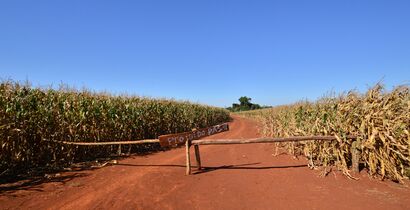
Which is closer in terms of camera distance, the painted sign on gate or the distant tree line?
the painted sign on gate

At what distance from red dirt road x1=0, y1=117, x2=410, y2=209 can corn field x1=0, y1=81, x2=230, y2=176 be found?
1232 millimetres

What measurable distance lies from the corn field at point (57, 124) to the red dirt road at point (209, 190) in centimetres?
123

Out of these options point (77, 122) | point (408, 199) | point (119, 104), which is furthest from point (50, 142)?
point (408, 199)

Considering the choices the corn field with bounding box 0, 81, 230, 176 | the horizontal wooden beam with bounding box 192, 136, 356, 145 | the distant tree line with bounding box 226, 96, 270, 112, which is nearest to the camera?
the corn field with bounding box 0, 81, 230, 176

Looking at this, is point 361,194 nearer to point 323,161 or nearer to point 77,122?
point 323,161

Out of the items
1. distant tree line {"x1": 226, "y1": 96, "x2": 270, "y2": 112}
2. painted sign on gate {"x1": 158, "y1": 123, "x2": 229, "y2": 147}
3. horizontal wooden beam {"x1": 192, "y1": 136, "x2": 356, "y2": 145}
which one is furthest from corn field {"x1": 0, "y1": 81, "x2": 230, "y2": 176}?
distant tree line {"x1": 226, "y1": 96, "x2": 270, "y2": 112}

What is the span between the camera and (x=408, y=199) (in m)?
5.77

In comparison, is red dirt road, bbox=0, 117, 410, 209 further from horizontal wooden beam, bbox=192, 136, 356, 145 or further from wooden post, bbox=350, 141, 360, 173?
horizontal wooden beam, bbox=192, 136, 356, 145

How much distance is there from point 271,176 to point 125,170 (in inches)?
156

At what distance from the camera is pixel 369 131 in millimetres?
7340

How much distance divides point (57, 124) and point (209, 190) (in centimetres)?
508

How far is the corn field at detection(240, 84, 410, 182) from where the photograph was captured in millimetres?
7051

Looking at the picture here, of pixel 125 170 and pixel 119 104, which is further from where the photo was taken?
pixel 119 104

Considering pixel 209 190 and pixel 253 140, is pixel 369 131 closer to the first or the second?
pixel 253 140
